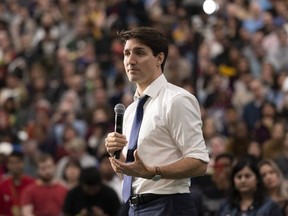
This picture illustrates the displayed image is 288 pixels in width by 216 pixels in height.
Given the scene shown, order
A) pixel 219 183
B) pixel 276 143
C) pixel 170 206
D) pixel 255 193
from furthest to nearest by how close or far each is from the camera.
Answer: pixel 276 143, pixel 219 183, pixel 255 193, pixel 170 206

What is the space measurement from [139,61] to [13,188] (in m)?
6.49

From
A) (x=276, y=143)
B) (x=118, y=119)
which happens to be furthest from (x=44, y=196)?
(x=118, y=119)

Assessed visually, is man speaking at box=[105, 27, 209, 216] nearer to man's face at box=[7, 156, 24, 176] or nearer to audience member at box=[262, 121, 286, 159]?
man's face at box=[7, 156, 24, 176]

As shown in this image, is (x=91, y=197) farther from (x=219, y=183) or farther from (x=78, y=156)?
(x=78, y=156)

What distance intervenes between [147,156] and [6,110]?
12.0m

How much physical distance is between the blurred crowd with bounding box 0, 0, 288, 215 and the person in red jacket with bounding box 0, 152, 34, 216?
2.15ft

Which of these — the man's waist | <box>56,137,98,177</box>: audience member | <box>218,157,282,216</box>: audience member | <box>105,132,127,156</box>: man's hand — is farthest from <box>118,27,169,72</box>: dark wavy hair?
<box>56,137,98,177</box>: audience member

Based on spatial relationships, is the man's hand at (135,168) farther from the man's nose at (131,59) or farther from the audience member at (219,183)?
the audience member at (219,183)

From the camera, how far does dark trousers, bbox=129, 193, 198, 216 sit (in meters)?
7.40

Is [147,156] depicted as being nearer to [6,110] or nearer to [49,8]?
[6,110]

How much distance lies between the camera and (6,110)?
1922cm

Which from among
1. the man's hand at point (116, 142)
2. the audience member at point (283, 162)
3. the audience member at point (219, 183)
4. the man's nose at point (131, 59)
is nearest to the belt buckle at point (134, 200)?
the man's hand at point (116, 142)

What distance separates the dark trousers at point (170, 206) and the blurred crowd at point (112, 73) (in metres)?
6.53

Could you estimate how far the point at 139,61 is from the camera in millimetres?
7508
